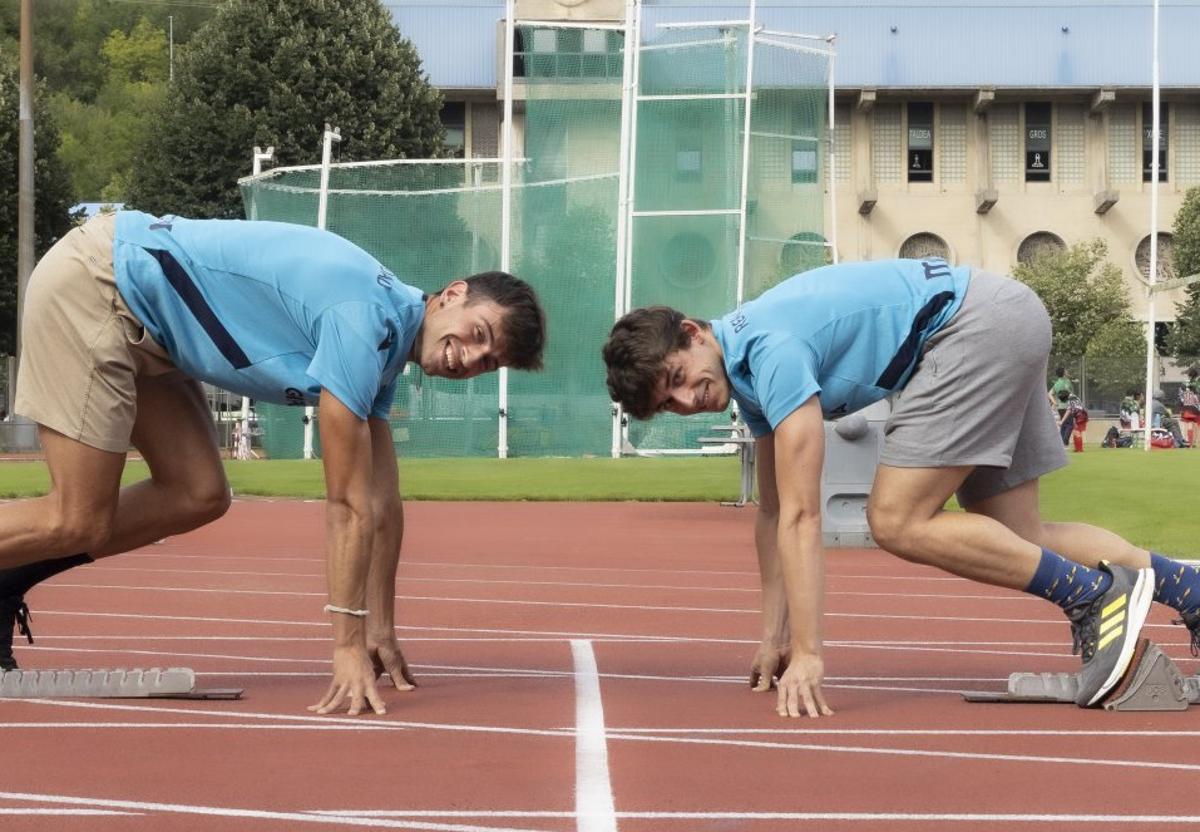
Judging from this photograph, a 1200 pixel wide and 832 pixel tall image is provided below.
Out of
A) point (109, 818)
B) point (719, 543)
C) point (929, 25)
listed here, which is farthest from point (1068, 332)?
point (109, 818)

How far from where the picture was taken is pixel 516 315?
19.2 feet

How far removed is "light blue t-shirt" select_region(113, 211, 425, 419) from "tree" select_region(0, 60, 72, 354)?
4257 cm

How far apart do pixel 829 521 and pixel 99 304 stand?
867 cm

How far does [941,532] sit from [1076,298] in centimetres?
4993

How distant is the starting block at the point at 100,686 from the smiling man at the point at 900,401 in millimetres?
1673

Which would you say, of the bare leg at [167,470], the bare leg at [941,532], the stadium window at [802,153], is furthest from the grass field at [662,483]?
the bare leg at [167,470]

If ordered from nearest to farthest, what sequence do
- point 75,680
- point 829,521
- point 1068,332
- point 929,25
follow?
point 75,680, point 829,521, point 1068,332, point 929,25

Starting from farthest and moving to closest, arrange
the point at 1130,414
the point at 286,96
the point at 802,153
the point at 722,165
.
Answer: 1. the point at 286,96
2. the point at 1130,414
3. the point at 802,153
4. the point at 722,165

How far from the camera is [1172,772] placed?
5125mm

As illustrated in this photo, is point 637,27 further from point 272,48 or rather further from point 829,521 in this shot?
point 272,48

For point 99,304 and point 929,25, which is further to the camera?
point 929,25

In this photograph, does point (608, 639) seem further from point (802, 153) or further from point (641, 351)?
point (802, 153)

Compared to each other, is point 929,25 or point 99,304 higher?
point 929,25

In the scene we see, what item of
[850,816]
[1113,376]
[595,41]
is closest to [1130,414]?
[1113,376]
